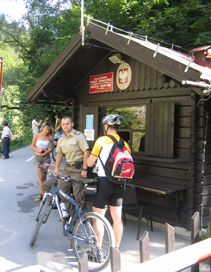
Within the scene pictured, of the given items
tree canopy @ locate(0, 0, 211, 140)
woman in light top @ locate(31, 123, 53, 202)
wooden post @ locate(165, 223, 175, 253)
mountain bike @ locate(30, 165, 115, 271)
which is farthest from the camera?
tree canopy @ locate(0, 0, 211, 140)

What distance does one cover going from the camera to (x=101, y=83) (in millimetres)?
6703

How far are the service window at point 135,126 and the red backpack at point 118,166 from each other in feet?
7.06

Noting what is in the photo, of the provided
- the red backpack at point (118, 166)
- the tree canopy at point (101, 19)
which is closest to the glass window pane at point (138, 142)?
the red backpack at point (118, 166)

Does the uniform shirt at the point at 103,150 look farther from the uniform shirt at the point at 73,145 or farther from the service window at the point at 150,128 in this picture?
the service window at the point at 150,128

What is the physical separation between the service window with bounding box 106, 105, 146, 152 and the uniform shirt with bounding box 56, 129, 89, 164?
55.1 inches

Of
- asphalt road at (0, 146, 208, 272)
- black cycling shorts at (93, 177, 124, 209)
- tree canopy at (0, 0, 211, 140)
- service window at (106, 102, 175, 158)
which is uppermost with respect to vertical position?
tree canopy at (0, 0, 211, 140)

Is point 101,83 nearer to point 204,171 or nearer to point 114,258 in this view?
point 204,171

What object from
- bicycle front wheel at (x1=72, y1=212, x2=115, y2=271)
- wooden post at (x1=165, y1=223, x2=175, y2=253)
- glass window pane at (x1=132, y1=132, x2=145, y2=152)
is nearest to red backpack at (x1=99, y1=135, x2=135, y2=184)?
bicycle front wheel at (x1=72, y1=212, x2=115, y2=271)

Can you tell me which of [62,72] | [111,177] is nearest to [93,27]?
[62,72]

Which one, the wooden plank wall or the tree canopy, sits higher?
the tree canopy

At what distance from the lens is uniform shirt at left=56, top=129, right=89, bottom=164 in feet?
16.4

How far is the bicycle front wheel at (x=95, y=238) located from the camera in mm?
3645

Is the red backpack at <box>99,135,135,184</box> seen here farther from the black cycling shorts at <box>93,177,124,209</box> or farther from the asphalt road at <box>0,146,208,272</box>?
the asphalt road at <box>0,146,208,272</box>

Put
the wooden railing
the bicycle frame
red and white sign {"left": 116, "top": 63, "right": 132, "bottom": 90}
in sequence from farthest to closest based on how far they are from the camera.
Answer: red and white sign {"left": 116, "top": 63, "right": 132, "bottom": 90}, the bicycle frame, the wooden railing
